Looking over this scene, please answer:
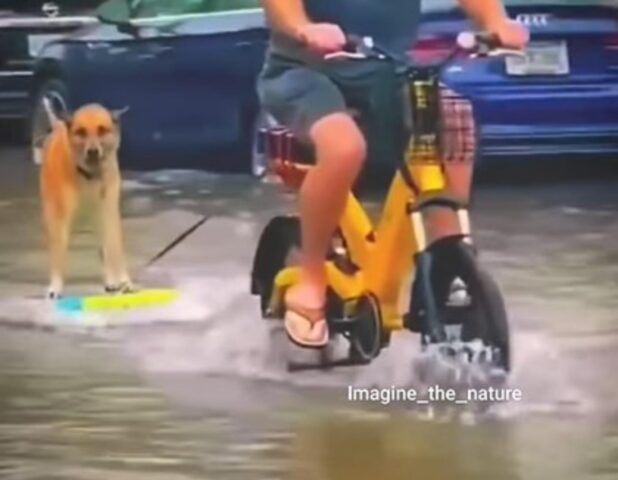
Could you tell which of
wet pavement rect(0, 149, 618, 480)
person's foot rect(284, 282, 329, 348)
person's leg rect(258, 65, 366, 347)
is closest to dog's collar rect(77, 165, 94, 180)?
Result: wet pavement rect(0, 149, 618, 480)

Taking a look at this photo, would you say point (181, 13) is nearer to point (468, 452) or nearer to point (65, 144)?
point (65, 144)

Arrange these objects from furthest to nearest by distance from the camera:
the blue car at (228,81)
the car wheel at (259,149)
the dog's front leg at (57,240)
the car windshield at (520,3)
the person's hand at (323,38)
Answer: the blue car at (228,81), the dog's front leg at (57,240), the car wheel at (259,149), the car windshield at (520,3), the person's hand at (323,38)

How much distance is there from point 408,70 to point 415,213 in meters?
0.53

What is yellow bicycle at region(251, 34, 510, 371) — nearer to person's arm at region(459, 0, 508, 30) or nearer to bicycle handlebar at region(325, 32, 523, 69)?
bicycle handlebar at region(325, 32, 523, 69)

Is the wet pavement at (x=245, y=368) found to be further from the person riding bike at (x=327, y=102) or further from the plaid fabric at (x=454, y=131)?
the plaid fabric at (x=454, y=131)

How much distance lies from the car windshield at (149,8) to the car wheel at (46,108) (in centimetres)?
39

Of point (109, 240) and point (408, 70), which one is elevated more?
point (408, 70)

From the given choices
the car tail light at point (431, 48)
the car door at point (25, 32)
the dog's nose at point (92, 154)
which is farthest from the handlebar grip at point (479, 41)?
the car door at point (25, 32)

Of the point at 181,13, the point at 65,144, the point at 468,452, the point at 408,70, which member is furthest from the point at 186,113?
the point at 468,452

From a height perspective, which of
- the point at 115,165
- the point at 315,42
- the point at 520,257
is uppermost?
the point at 315,42

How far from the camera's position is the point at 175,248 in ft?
35.5

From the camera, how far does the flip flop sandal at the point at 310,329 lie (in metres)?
9.21

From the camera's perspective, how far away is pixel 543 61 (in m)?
11.2

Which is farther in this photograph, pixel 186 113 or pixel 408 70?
pixel 186 113
